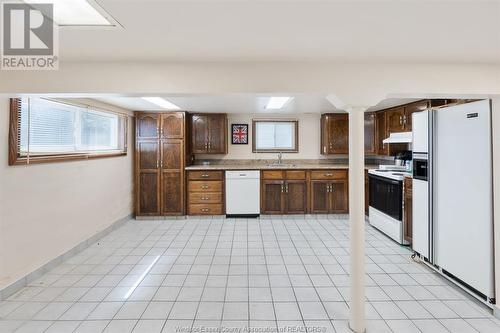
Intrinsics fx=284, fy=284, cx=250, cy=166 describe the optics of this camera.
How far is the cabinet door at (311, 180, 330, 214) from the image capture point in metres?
5.36

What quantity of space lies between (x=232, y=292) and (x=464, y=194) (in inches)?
88.5

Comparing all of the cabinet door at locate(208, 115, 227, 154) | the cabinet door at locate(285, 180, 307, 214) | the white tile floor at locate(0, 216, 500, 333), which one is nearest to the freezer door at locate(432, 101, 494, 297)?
the white tile floor at locate(0, 216, 500, 333)

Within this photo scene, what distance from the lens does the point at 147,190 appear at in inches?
207

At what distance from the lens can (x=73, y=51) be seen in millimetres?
1863

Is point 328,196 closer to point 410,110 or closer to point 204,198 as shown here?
point 410,110

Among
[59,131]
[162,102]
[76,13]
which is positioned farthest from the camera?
[162,102]

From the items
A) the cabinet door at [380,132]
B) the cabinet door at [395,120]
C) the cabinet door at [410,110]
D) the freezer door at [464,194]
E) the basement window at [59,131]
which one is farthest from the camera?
the cabinet door at [380,132]

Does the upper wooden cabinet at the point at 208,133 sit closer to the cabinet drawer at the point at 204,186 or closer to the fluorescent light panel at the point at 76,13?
the cabinet drawer at the point at 204,186

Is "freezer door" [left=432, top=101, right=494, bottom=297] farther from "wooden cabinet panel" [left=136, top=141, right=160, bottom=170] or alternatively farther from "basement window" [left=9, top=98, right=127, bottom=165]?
"wooden cabinet panel" [left=136, top=141, right=160, bottom=170]

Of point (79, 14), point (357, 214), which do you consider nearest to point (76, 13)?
point (79, 14)

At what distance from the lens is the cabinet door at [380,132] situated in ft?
16.7

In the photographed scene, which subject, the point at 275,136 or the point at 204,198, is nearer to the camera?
the point at 204,198

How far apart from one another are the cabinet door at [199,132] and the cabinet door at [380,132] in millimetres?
3263

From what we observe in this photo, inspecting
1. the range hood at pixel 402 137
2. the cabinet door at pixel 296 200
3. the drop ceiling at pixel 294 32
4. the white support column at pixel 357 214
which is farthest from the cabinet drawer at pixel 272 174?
the drop ceiling at pixel 294 32
